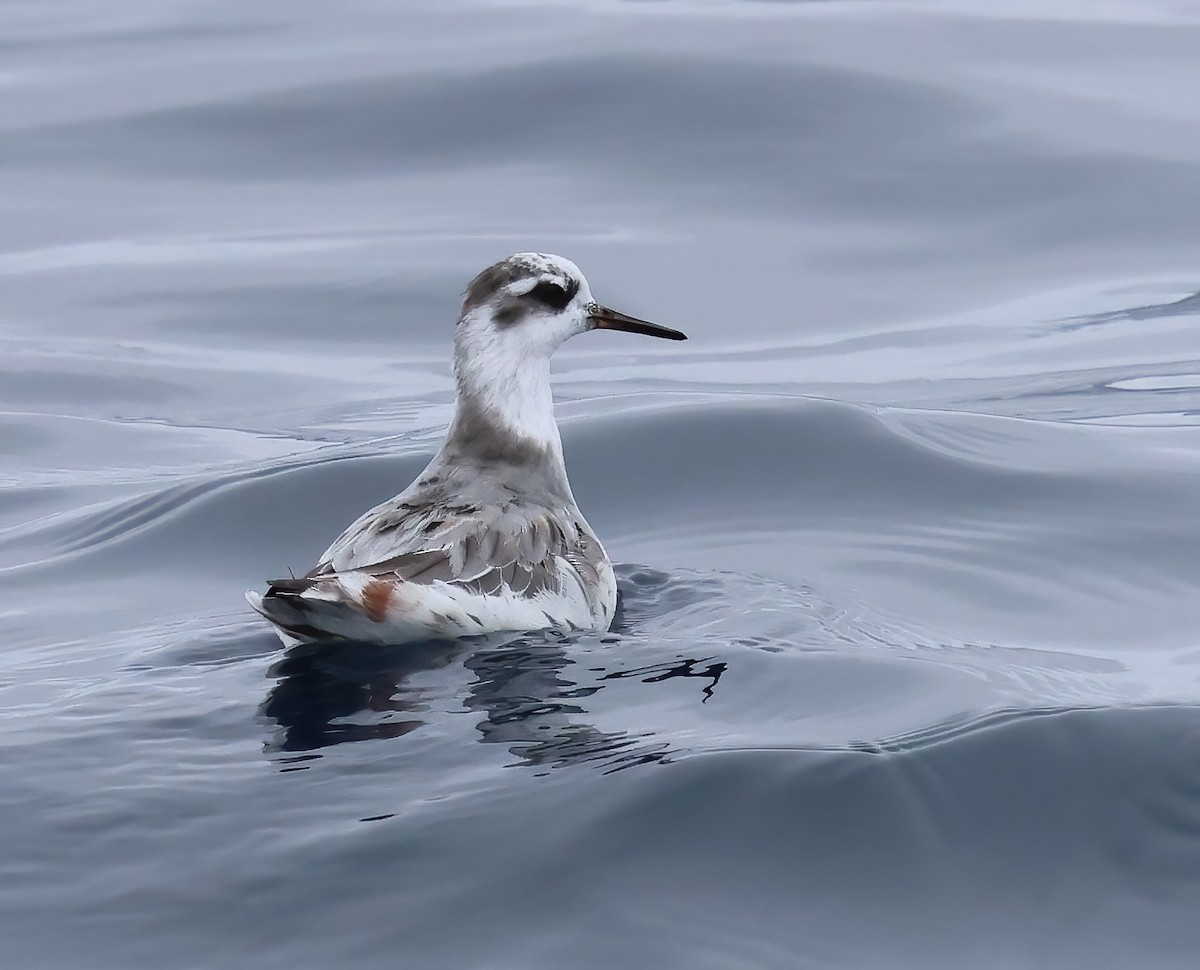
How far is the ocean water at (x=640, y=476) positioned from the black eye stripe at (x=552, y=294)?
130 cm

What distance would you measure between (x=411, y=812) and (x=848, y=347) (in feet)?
28.2

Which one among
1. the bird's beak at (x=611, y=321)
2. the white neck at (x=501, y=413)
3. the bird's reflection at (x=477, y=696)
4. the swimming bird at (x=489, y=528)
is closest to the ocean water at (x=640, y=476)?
the bird's reflection at (x=477, y=696)

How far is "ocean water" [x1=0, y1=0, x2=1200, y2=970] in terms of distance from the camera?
533 cm

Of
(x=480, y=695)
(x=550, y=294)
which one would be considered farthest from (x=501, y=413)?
(x=480, y=695)

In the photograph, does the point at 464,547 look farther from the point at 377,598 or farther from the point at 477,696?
the point at 477,696

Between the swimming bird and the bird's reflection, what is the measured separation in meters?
0.10

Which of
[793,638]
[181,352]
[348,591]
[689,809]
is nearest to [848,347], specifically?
[181,352]

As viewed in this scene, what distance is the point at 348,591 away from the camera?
6801 mm

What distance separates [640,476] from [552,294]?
6.03 ft

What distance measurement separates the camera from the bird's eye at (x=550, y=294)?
878cm

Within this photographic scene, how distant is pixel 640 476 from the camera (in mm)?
10414

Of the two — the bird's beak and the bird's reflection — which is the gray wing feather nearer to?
the bird's reflection

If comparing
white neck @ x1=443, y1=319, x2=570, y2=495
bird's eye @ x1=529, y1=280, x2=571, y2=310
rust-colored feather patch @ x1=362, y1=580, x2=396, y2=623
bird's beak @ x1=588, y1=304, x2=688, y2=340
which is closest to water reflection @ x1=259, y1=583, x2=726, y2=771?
rust-colored feather patch @ x1=362, y1=580, x2=396, y2=623

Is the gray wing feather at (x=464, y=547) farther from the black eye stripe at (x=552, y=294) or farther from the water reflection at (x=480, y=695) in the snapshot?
the black eye stripe at (x=552, y=294)
